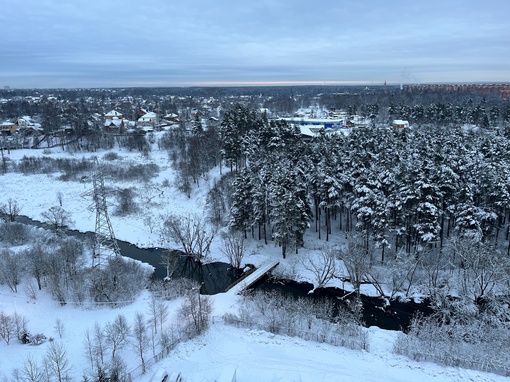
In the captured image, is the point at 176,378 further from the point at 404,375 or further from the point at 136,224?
the point at 136,224

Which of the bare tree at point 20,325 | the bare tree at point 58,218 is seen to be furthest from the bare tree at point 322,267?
the bare tree at point 58,218

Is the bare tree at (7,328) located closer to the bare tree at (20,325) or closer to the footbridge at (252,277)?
the bare tree at (20,325)

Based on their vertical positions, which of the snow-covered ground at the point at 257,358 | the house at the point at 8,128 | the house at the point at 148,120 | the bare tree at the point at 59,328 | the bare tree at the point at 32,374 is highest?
the house at the point at 148,120

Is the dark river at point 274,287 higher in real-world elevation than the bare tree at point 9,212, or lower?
lower

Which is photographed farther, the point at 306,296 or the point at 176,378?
the point at 306,296

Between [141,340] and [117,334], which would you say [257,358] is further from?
[117,334]

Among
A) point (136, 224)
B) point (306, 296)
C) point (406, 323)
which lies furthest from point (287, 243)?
point (136, 224)
